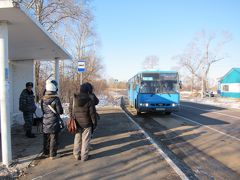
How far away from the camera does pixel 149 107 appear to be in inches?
693

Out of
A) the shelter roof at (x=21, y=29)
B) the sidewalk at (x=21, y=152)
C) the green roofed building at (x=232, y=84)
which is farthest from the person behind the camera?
the green roofed building at (x=232, y=84)

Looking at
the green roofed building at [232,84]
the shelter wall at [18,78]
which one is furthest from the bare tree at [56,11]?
the green roofed building at [232,84]

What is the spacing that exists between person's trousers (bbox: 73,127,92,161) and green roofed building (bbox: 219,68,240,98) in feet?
165

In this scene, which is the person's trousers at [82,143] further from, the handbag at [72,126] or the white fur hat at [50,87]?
the white fur hat at [50,87]

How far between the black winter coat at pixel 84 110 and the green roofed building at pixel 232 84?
50429 mm

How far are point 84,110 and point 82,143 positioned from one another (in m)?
0.82

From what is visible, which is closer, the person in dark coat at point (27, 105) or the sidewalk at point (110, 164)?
the sidewalk at point (110, 164)

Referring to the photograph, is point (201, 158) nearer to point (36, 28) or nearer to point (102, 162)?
point (102, 162)

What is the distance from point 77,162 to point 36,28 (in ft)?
11.7

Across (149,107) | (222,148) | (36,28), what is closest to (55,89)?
(36,28)

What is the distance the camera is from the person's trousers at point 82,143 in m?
6.95

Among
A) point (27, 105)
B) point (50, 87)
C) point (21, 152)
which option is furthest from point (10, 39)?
point (21, 152)

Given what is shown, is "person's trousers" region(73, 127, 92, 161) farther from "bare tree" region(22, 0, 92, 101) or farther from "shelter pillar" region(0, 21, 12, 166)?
"bare tree" region(22, 0, 92, 101)

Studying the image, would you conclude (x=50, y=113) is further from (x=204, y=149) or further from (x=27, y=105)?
(x=204, y=149)
